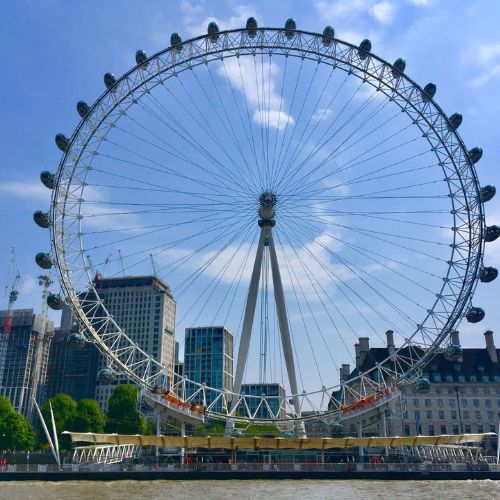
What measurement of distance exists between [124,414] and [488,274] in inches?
2484

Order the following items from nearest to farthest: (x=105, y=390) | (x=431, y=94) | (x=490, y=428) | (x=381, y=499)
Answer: (x=381, y=499) → (x=431, y=94) → (x=490, y=428) → (x=105, y=390)

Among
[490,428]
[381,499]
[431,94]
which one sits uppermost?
[431,94]

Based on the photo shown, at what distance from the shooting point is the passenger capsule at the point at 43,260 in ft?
196

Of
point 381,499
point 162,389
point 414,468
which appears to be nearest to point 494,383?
point 414,468

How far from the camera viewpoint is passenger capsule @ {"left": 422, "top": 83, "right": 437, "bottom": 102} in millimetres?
63781

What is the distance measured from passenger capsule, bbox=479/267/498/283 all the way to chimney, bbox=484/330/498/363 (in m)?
45.6

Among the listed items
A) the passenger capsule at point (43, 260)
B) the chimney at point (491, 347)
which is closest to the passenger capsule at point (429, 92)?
the passenger capsule at point (43, 260)

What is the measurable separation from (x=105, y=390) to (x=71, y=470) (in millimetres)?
151159

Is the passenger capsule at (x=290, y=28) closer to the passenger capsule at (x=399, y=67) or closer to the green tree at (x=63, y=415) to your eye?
the passenger capsule at (x=399, y=67)

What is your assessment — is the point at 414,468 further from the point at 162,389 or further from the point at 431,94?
the point at 431,94

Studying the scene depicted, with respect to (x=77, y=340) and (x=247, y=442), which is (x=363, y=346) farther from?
(x=77, y=340)

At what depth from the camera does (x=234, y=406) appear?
197 feet

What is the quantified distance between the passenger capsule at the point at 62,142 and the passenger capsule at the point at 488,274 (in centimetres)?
4554

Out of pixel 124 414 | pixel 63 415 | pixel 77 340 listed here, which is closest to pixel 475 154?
pixel 77 340
